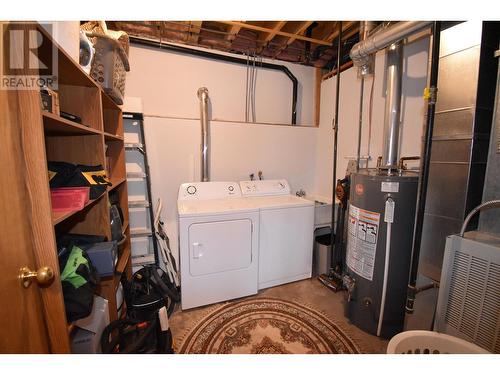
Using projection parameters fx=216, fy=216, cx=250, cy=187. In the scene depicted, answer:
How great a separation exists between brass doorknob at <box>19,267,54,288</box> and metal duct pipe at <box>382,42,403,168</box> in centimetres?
214

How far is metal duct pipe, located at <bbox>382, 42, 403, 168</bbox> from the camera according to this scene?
174cm

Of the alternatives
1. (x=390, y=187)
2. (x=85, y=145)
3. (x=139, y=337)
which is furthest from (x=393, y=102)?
(x=139, y=337)

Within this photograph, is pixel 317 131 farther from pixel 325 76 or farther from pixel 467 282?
pixel 467 282

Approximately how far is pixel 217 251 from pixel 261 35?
241cm

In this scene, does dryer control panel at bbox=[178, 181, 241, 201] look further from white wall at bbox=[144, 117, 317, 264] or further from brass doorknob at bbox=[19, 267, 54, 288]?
brass doorknob at bbox=[19, 267, 54, 288]

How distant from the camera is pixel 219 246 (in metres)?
1.92

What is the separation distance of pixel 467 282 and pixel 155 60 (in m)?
3.18

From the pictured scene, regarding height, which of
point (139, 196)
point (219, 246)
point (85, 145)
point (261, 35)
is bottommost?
point (219, 246)

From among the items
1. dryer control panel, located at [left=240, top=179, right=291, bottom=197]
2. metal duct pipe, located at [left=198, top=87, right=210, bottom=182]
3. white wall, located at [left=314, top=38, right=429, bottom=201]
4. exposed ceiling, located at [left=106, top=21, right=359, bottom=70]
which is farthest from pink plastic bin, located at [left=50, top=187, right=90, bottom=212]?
white wall, located at [left=314, top=38, right=429, bottom=201]

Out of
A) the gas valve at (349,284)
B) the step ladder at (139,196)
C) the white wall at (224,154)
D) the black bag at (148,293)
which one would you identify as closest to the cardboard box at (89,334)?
the black bag at (148,293)

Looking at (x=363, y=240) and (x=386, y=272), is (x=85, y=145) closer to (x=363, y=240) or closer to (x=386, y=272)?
(x=363, y=240)

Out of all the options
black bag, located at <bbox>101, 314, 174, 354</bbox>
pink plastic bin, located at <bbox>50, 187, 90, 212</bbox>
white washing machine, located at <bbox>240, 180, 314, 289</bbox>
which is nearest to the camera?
pink plastic bin, located at <bbox>50, 187, 90, 212</bbox>

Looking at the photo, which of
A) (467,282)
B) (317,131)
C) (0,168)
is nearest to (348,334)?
(467,282)

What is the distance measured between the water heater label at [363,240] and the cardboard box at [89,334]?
5.71 feet
